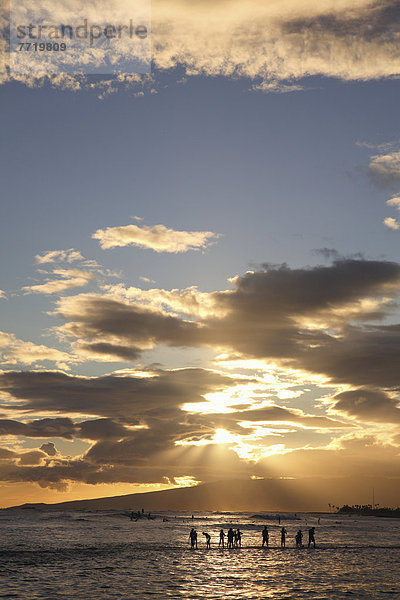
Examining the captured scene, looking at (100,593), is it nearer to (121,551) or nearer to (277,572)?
(277,572)

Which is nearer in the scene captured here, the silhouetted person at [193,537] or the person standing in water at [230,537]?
the silhouetted person at [193,537]

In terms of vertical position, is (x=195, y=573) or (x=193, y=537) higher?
(x=195, y=573)

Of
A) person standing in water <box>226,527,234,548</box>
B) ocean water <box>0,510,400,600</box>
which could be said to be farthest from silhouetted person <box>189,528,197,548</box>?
person standing in water <box>226,527,234,548</box>

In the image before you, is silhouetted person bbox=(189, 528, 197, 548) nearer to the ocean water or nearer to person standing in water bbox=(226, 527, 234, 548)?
the ocean water

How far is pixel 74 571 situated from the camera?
46.9m

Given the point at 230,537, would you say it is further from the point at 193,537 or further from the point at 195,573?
the point at 195,573

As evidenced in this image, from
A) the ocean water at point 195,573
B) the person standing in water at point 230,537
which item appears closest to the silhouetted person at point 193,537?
the ocean water at point 195,573

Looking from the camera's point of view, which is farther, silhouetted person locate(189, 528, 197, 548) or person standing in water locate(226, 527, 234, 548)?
person standing in water locate(226, 527, 234, 548)

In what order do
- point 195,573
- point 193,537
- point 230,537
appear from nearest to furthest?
point 195,573 → point 193,537 → point 230,537

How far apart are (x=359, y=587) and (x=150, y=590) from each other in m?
14.6

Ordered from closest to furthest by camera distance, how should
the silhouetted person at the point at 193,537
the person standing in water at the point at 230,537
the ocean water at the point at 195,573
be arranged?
the ocean water at the point at 195,573
the silhouetted person at the point at 193,537
the person standing in water at the point at 230,537

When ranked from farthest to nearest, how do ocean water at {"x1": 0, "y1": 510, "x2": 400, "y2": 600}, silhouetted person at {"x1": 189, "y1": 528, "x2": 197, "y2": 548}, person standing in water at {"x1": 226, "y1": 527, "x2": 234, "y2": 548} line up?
person standing in water at {"x1": 226, "y1": 527, "x2": 234, "y2": 548}
silhouetted person at {"x1": 189, "y1": 528, "x2": 197, "y2": 548}
ocean water at {"x1": 0, "y1": 510, "x2": 400, "y2": 600}

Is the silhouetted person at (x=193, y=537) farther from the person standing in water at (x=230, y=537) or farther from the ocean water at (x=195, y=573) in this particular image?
the person standing in water at (x=230, y=537)

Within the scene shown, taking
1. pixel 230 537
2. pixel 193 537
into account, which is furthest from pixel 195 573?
pixel 230 537
